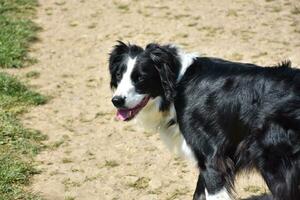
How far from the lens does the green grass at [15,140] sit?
4.80 meters

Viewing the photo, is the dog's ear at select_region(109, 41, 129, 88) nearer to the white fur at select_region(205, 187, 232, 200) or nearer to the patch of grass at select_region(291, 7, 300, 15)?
the white fur at select_region(205, 187, 232, 200)

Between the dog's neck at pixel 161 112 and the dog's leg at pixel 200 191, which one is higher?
the dog's neck at pixel 161 112

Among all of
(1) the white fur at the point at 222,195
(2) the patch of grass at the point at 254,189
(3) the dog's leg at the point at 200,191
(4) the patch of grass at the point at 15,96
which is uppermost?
(1) the white fur at the point at 222,195

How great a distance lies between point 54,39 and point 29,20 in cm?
73

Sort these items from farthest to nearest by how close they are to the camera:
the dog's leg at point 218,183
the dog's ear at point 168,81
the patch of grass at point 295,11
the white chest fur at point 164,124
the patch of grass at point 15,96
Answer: the patch of grass at point 295,11
the patch of grass at point 15,96
the white chest fur at point 164,124
the dog's ear at point 168,81
the dog's leg at point 218,183

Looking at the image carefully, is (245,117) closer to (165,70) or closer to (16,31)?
(165,70)

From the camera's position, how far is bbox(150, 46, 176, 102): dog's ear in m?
4.17

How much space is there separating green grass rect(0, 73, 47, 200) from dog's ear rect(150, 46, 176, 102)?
1420 millimetres

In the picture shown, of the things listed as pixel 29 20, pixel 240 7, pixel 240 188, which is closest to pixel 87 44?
pixel 29 20

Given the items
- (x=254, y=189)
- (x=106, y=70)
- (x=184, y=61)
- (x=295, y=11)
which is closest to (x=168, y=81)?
(x=184, y=61)

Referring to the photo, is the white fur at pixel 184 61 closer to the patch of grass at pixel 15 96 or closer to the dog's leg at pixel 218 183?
the dog's leg at pixel 218 183

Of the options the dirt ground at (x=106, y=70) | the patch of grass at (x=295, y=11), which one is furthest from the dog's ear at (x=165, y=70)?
the patch of grass at (x=295, y=11)

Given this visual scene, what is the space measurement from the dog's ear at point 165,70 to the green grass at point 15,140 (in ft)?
4.66

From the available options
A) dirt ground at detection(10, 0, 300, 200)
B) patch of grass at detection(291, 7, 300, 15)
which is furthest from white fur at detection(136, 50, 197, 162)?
patch of grass at detection(291, 7, 300, 15)
